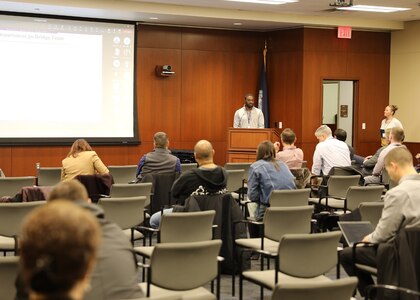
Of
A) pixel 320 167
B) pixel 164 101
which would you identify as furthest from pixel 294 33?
pixel 320 167

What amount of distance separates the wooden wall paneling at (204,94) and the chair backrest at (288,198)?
7862 millimetres

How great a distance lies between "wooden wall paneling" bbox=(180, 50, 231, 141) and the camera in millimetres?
14562

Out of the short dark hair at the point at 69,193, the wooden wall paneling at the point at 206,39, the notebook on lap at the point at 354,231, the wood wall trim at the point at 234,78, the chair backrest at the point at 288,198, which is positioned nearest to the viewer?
the short dark hair at the point at 69,193

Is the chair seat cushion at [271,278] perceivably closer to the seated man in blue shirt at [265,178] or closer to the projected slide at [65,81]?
the seated man in blue shirt at [265,178]

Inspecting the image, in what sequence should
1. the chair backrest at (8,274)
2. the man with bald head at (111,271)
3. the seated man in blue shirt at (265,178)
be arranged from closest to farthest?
the man with bald head at (111,271), the chair backrest at (8,274), the seated man in blue shirt at (265,178)

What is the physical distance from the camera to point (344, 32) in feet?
47.9

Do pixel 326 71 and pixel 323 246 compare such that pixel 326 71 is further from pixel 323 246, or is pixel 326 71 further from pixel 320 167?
pixel 323 246

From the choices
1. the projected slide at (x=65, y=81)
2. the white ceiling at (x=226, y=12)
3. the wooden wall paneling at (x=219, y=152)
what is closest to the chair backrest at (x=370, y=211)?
the white ceiling at (x=226, y=12)

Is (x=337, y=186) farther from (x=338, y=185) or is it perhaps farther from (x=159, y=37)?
(x=159, y=37)

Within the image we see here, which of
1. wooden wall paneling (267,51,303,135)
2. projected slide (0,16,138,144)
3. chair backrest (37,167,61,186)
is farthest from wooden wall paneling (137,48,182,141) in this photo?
chair backrest (37,167,61,186)

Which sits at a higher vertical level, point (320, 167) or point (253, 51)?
point (253, 51)

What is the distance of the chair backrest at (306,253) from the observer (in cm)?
456

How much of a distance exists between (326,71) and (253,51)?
1.68 m

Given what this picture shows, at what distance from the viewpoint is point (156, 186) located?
8188mm
